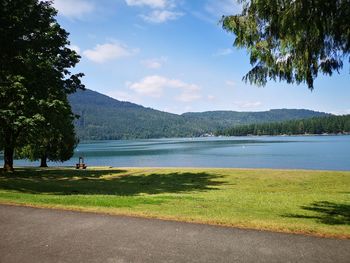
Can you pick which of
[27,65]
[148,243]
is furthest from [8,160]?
[148,243]

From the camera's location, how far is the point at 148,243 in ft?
29.2

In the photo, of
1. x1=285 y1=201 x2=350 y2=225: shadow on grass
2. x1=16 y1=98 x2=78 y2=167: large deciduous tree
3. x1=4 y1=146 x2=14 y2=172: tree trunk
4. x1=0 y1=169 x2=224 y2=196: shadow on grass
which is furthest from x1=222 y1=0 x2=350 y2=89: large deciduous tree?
x1=4 y1=146 x2=14 y2=172: tree trunk

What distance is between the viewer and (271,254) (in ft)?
26.3

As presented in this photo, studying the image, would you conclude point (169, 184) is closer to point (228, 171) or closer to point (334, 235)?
point (228, 171)

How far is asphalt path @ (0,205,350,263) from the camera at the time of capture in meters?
7.96

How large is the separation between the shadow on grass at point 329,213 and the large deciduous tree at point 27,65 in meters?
19.4

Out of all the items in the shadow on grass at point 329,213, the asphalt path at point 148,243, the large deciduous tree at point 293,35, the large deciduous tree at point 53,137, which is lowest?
the shadow on grass at point 329,213

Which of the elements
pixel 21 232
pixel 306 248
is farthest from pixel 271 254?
pixel 21 232

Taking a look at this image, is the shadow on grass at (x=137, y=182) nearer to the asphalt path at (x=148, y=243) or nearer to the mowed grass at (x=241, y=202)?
the mowed grass at (x=241, y=202)

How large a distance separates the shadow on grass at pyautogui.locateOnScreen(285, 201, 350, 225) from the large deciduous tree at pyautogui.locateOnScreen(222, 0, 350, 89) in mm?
4439

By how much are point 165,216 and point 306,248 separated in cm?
464

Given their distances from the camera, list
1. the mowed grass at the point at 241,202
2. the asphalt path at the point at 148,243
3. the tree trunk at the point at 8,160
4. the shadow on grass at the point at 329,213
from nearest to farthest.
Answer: the asphalt path at the point at 148,243
the mowed grass at the point at 241,202
the shadow on grass at the point at 329,213
the tree trunk at the point at 8,160

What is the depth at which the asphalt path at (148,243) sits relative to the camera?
7965 millimetres

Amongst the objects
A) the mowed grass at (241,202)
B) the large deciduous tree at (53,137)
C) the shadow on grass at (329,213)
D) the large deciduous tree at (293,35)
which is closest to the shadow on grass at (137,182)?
the mowed grass at (241,202)
